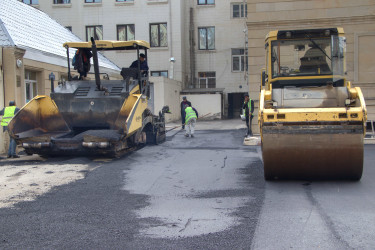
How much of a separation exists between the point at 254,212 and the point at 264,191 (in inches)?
51.3

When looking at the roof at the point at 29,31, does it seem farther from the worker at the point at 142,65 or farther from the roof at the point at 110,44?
the worker at the point at 142,65

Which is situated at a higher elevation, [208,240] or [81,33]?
[81,33]

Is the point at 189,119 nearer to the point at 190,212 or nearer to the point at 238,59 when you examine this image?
the point at 190,212

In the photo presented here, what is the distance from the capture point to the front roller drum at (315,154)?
22.6 ft

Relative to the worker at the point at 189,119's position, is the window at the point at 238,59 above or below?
above

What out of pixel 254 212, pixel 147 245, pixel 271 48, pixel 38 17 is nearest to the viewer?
pixel 147 245

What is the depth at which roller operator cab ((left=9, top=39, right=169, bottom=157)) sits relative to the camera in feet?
33.0

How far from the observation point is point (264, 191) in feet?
22.9

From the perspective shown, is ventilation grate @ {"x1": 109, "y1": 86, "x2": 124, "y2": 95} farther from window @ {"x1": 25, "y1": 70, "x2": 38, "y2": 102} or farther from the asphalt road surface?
window @ {"x1": 25, "y1": 70, "x2": 38, "y2": 102}

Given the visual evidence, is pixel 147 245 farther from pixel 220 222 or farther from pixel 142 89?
pixel 142 89

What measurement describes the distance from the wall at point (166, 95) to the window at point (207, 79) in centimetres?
308

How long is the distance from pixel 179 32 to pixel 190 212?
25.8 meters

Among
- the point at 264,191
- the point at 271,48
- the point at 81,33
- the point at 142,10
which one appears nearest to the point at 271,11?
the point at 271,48

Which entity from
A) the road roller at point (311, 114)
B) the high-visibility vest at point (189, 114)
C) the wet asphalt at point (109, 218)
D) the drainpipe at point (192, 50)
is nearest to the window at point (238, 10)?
the drainpipe at point (192, 50)
